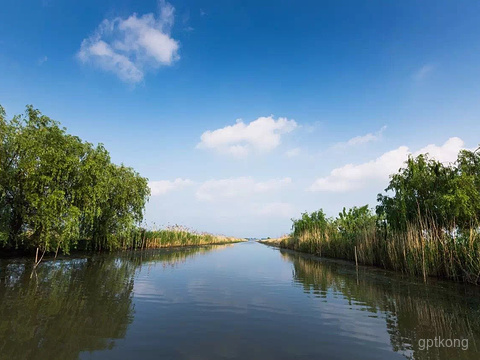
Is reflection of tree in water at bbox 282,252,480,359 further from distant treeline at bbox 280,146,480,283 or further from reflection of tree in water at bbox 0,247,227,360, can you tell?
reflection of tree in water at bbox 0,247,227,360

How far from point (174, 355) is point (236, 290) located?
21.2 ft

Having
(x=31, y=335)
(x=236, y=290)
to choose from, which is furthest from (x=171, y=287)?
(x=31, y=335)

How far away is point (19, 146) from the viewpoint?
15359 millimetres

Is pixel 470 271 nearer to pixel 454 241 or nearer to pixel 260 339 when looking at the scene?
pixel 454 241

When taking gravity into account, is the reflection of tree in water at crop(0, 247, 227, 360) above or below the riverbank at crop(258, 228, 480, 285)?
below

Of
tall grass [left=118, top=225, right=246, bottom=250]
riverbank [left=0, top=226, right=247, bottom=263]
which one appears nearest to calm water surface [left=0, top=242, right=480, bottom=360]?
riverbank [left=0, top=226, right=247, bottom=263]

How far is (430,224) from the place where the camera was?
1433 cm

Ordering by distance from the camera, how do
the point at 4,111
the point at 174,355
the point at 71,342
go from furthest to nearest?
the point at 4,111
the point at 71,342
the point at 174,355

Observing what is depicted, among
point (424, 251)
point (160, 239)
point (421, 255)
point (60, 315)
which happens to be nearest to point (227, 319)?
point (60, 315)

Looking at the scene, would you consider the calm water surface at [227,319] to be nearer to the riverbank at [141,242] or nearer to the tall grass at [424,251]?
the tall grass at [424,251]

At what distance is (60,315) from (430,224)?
17177 millimetres

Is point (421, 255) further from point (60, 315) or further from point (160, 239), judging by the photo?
point (160, 239)

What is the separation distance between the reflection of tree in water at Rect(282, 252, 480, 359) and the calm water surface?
0.03 meters

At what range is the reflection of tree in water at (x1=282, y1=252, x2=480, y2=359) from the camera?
18.6 feet
